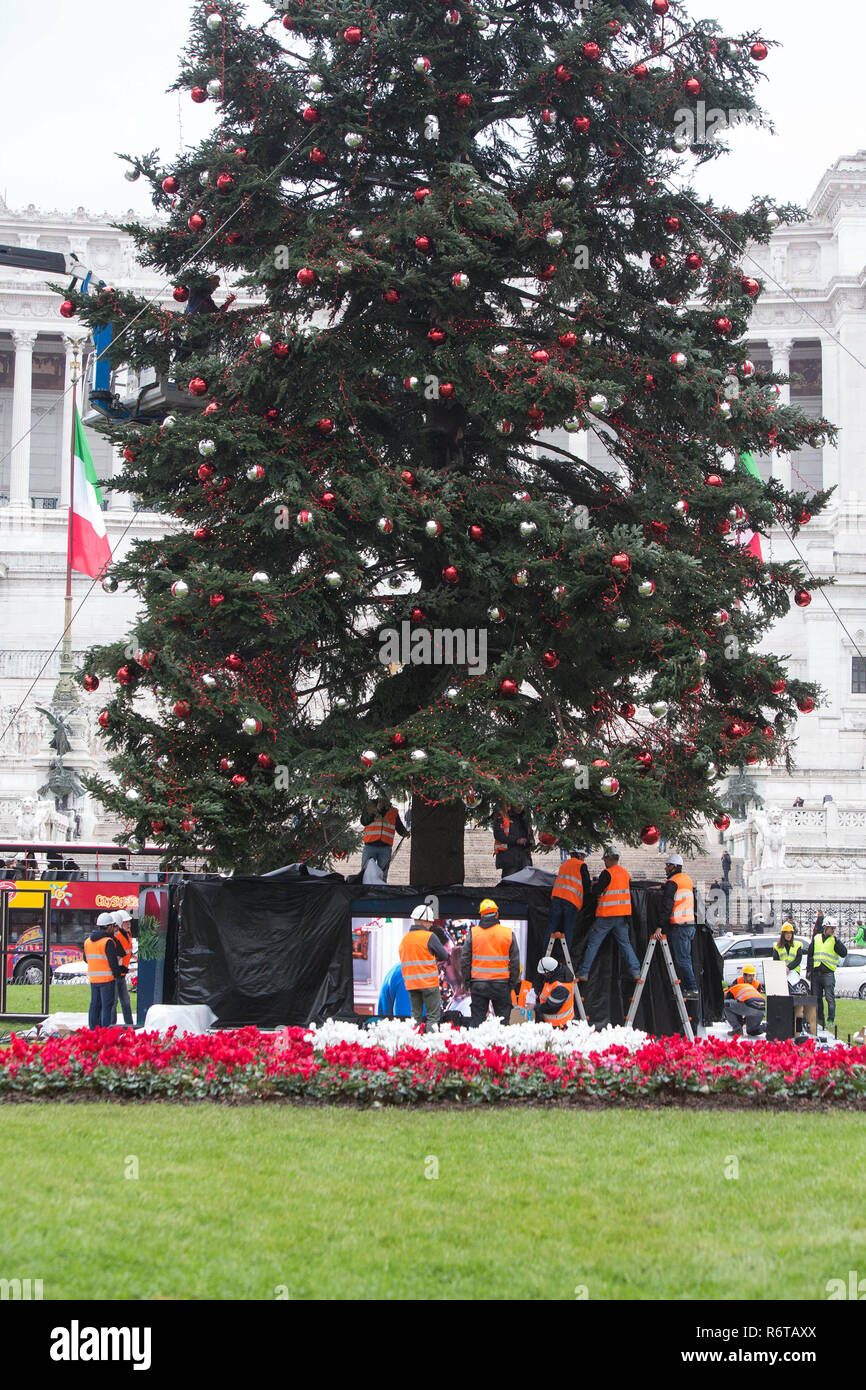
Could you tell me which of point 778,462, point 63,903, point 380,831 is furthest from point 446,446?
point 778,462

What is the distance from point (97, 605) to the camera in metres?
60.8

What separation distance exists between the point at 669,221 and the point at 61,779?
25.4m

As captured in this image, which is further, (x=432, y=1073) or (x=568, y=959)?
(x=568, y=959)

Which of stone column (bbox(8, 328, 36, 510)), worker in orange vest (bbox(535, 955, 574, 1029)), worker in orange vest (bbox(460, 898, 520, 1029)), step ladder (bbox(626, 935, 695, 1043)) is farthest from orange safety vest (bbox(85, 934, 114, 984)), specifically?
stone column (bbox(8, 328, 36, 510))

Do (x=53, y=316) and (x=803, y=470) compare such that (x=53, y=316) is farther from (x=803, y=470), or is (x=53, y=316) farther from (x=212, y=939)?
(x=212, y=939)

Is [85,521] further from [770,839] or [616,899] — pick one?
[770,839]

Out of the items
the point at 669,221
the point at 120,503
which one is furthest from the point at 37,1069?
the point at 120,503

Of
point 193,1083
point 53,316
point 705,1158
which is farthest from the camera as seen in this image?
point 53,316

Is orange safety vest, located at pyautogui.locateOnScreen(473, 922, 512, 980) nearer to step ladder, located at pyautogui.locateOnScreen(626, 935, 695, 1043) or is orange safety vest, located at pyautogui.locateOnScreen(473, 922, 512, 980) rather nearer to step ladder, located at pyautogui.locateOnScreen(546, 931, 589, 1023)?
step ladder, located at pyautogui.locateOnScreen(546, 931, 589, 1023)

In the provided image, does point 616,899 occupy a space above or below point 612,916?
above

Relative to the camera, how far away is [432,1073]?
472 inches

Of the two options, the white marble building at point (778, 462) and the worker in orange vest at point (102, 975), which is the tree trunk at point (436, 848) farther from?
the white marble building at point (778, 462)

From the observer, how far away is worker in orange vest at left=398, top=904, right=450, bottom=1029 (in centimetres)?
1487

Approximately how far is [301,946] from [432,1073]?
5.40 metres
